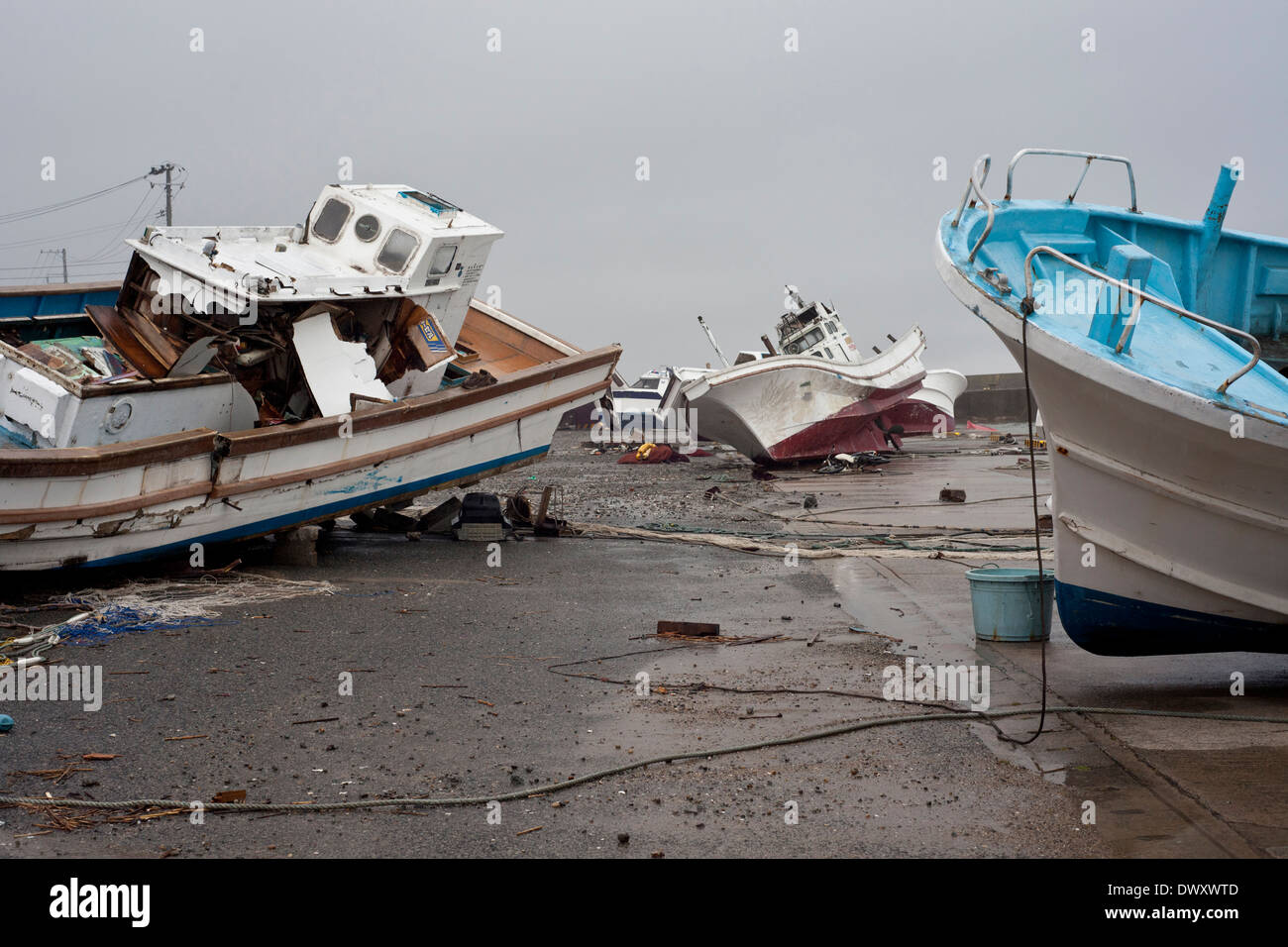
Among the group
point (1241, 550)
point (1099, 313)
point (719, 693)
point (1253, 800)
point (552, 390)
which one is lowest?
point (1253, 800)

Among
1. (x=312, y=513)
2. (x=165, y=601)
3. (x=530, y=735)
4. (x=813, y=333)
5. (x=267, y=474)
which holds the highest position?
(x=813, y=333)

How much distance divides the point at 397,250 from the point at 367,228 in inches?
21.9

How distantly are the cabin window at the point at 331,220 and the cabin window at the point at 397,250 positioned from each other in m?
0.70

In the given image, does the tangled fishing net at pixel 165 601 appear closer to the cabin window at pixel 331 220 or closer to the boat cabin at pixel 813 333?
the cabin window at pixel 331 220

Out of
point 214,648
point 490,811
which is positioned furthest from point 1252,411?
point 214,648

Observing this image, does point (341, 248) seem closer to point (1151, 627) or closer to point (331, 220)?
point (331, 220)

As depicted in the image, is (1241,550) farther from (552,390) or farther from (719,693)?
(552,390)

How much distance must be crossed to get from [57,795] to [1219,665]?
604 centimetres

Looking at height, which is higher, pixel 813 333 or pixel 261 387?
pixel 813 333

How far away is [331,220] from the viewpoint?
12.6 m

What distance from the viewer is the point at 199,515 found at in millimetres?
9430

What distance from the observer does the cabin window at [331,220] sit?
12469 mm

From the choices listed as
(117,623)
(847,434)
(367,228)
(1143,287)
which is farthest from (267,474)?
(847,434)

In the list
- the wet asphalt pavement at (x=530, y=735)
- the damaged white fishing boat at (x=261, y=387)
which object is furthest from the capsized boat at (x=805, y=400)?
the wet asphalt pavement at (x=530, y=735)
